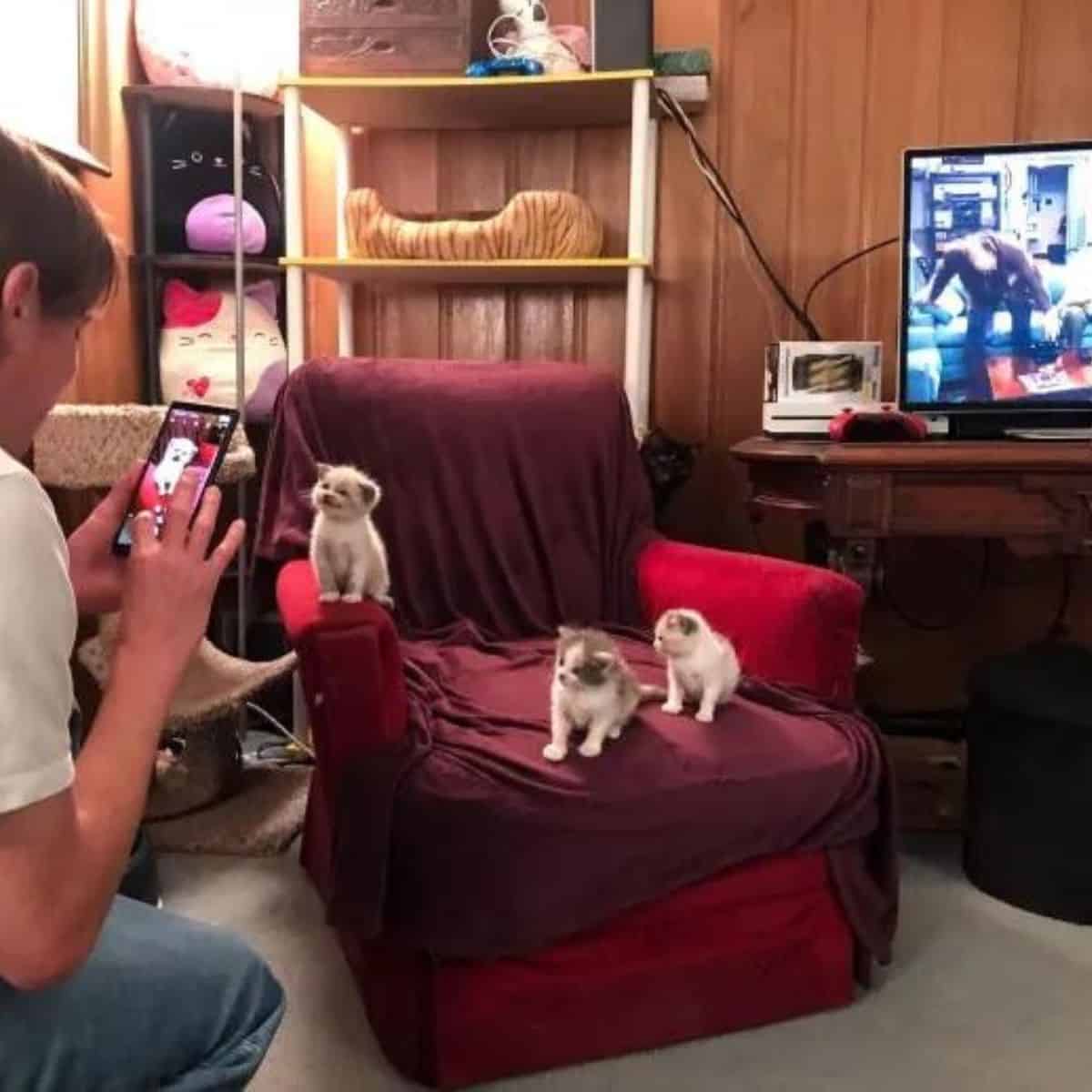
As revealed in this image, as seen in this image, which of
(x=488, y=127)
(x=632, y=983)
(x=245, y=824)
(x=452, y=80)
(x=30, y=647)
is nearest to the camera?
(x=30, y=647)

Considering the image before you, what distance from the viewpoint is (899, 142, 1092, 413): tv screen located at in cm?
234

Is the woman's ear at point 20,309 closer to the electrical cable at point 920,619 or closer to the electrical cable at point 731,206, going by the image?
the electrical cable at point 731,206

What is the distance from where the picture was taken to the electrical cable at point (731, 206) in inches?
107

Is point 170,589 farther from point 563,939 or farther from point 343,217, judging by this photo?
point 343,217

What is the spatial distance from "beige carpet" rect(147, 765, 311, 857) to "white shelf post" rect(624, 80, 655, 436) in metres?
1.04

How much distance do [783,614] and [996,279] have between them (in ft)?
3.07

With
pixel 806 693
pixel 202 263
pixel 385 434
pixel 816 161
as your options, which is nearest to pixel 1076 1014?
pixel 806 693

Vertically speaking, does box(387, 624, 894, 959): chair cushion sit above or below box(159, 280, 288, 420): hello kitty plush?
below

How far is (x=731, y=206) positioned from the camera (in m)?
2.72

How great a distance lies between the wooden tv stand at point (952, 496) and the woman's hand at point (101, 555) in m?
1.18

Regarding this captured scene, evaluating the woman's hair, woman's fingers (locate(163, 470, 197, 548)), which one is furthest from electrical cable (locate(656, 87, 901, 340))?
the woman's hair

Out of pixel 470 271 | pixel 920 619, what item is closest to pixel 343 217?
pixel 470 271

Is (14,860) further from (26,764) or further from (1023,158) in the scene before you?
(1023,158)

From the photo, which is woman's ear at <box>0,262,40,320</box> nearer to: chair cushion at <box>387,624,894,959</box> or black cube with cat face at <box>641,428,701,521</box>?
chair cushion at <box>387,624,894,959</box>
